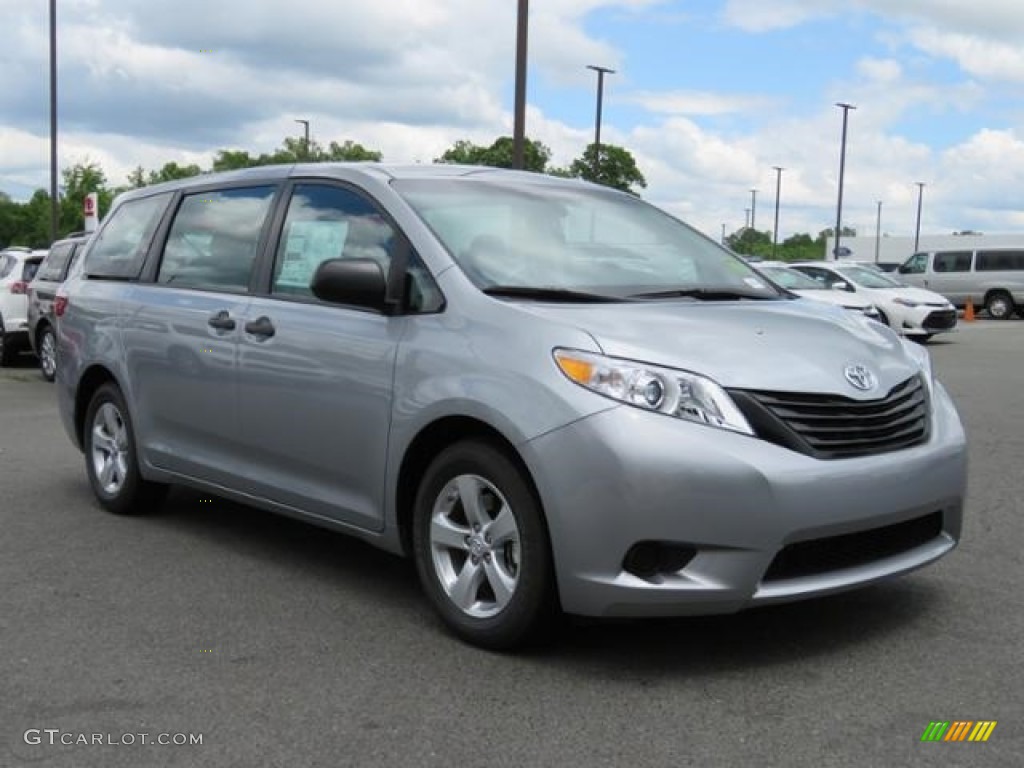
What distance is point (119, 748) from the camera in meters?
3.29

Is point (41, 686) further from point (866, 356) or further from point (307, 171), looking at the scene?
point (866, 356)

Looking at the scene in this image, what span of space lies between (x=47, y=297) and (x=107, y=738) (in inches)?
461

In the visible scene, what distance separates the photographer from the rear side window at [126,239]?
6258 mm

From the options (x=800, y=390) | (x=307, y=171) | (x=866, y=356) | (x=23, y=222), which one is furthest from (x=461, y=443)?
(x=23, y=222)

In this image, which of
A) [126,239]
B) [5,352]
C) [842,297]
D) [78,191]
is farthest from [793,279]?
[78,191]

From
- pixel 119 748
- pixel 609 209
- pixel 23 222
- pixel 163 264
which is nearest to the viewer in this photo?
pixel 119 748

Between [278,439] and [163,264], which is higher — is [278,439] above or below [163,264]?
below

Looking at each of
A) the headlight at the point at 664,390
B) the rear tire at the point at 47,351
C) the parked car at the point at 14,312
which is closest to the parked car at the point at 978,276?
the parked car at the point at 14,312

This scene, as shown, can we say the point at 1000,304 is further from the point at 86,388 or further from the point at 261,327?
the point at 261,327

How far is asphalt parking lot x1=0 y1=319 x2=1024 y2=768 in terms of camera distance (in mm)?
3268

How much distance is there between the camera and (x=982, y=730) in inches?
132

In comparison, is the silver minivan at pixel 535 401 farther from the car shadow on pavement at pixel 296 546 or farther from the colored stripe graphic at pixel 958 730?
the colored stripe graphic at pixel 958 730

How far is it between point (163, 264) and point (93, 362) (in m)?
0.73

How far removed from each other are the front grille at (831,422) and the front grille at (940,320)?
17173mm
